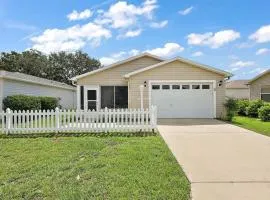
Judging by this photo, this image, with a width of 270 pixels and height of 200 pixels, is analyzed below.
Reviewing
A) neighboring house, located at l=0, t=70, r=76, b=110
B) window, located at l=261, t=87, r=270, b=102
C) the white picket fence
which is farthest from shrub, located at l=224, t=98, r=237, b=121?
neighboring house, located at l=0, t=70, r=76, b=110

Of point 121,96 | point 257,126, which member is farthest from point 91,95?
point 257,126

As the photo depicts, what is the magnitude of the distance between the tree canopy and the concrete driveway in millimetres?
47631

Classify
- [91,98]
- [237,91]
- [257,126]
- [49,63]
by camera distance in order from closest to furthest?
[257,126] < [91,98] < [237,91] < [49,63]

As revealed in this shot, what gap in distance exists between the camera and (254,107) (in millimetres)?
25625

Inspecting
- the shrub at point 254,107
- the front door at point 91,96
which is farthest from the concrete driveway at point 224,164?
the shrub at point 254,107

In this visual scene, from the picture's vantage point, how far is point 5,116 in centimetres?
1337

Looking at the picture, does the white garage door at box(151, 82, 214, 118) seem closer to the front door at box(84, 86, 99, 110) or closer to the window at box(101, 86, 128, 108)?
the window at box(101, 86, 128, 108)

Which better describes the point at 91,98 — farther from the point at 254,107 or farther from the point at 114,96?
the point at 254,107

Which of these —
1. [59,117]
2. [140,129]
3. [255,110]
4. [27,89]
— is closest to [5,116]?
[59,117]

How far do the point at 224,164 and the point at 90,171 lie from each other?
3113mm

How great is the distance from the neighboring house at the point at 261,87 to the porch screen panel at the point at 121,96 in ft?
45.2

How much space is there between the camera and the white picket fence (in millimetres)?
13258

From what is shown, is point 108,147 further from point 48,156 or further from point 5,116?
point 5,116

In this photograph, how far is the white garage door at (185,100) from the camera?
21.5 meters
